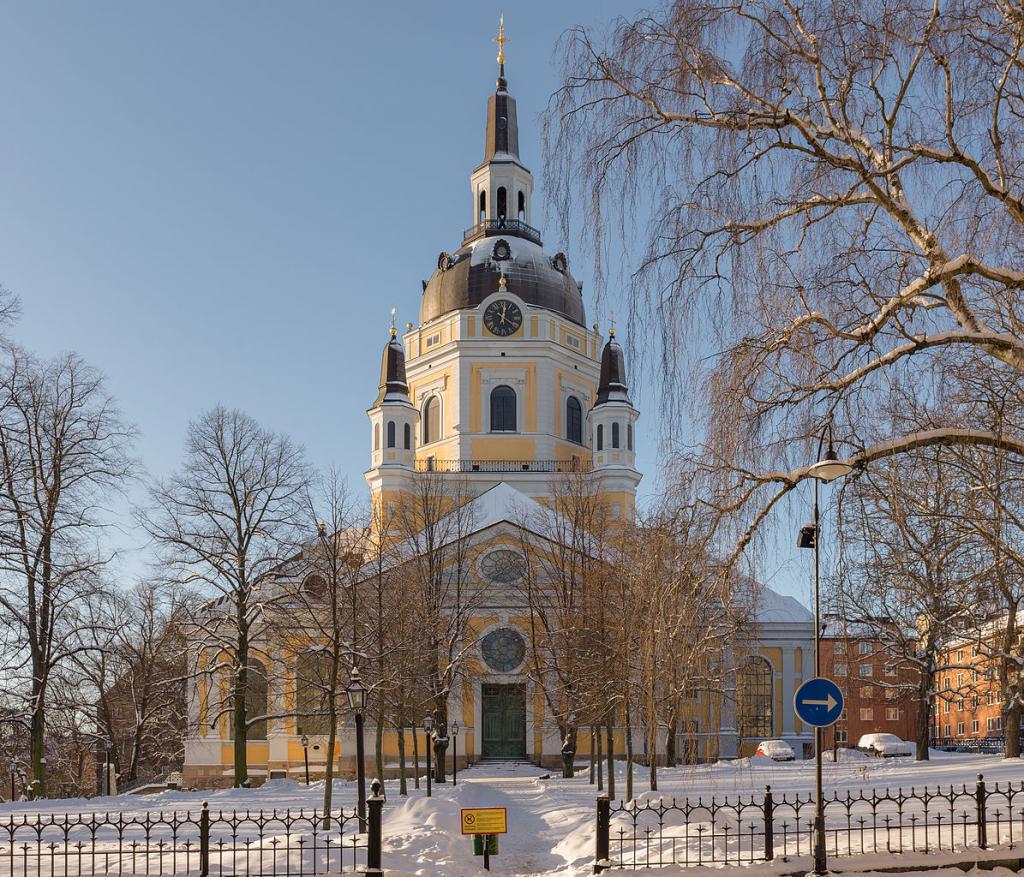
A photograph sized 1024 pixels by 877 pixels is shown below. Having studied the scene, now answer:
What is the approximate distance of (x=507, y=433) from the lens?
52.7 metres

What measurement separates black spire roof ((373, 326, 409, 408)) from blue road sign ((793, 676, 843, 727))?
4060 cm

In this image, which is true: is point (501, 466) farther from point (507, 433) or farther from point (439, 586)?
point (439, 586)

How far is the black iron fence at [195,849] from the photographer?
1462 cm

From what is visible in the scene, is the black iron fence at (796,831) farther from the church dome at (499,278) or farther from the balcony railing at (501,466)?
the church dome at (499,278)

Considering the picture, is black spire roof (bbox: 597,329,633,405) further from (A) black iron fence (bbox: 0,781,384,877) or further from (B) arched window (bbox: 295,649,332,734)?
(A) black iron fence (bbox: 0,781,384,877)

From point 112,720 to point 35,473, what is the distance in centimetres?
2545

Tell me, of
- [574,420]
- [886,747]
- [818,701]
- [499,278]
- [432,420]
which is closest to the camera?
[818,701]

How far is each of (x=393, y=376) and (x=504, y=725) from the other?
55.1 feet

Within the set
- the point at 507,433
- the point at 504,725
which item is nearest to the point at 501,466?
the point at 507,433

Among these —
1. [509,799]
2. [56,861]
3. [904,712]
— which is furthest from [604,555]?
[904,712]

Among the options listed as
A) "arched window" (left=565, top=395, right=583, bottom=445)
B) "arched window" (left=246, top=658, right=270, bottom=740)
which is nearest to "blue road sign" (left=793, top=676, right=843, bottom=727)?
"arched window" (left=246, top=658, right=270, bottom=740)

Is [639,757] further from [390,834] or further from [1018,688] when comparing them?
[390,834]

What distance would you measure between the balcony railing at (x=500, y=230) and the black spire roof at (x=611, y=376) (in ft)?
26.9

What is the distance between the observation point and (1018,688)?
1110 inches
